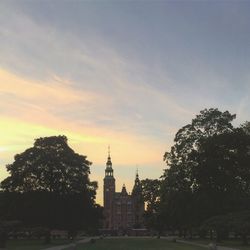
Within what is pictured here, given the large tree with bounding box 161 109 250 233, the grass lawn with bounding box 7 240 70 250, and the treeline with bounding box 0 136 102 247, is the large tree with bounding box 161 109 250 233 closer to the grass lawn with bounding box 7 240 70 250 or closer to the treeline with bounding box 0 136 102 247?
the treeline with bounding box 0 136 102 247

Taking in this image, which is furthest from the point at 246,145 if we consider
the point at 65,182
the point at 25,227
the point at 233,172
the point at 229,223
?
the point at 25,227

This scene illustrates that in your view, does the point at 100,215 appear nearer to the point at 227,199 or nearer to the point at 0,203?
the point at 0,203

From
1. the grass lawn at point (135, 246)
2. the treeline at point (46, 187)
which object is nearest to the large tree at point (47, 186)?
the treeline at point (46, 187)

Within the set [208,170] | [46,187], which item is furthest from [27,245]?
[208,170]

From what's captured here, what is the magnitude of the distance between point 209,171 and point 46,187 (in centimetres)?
2118

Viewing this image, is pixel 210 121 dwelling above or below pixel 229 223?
above

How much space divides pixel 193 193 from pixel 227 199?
4.77 metres

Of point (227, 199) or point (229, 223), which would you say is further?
point (227, 199)

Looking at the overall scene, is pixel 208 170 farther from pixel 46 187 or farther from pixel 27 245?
pixel 27 245

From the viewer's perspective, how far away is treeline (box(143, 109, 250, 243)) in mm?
73375

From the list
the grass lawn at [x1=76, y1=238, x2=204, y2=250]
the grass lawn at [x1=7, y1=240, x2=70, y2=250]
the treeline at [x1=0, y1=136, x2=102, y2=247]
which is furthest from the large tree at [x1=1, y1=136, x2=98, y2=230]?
the grass lawn at [x1=76, y1=238, x2=204, y2=250]

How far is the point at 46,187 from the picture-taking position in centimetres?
7512

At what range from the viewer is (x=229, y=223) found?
60.5 m

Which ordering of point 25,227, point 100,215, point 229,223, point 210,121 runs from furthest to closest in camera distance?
point 100,215 → point 210,121 → point 25,227 → point 229,223
